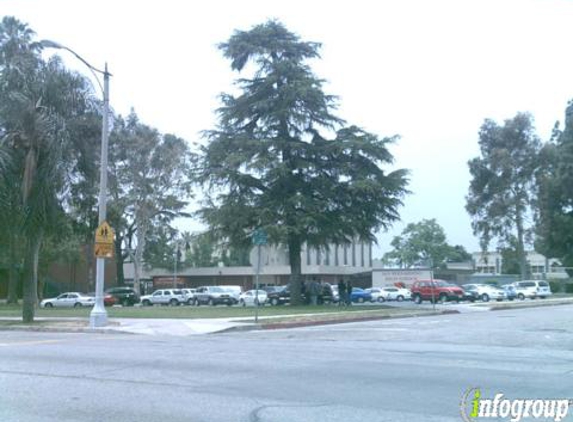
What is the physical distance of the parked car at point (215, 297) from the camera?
5712 centimetres

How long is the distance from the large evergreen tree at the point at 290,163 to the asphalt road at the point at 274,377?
933 inches

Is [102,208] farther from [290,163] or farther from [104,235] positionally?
[290,163]

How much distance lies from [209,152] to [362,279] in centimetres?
3592

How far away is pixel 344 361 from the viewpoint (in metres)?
13.6

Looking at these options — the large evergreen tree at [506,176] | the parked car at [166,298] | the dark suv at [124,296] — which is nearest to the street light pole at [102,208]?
the dark suv at [124,296]

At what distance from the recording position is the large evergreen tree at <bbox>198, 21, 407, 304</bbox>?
138 feet

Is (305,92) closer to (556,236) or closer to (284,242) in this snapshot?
(284,242)

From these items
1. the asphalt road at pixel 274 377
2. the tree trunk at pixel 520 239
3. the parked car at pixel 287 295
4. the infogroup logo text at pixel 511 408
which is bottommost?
the infogroup logo text at pixel 511 408

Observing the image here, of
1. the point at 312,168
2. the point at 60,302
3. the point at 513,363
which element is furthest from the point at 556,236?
the point at 513,363

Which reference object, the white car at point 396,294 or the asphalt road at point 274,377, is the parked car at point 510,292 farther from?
the asphalt road at point 274,377

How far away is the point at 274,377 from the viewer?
11.5 meters

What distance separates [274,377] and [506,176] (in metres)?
67.3

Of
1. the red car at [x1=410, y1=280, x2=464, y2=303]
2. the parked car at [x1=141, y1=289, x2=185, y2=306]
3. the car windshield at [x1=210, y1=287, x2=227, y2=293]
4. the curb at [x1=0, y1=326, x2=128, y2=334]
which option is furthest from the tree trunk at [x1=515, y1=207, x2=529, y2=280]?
the curb at [x1=0, y1=326, x2=128, y2=334]

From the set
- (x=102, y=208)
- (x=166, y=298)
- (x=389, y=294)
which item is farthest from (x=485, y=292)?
(x=102, y=208)
